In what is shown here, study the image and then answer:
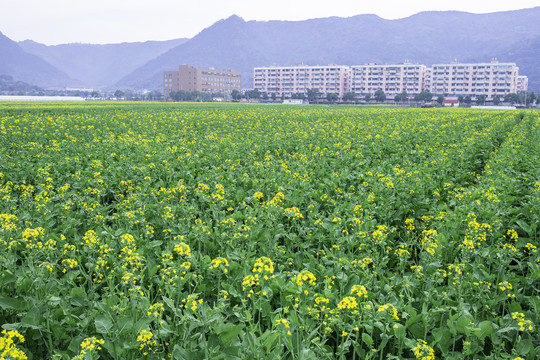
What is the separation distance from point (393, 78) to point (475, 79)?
34183mm

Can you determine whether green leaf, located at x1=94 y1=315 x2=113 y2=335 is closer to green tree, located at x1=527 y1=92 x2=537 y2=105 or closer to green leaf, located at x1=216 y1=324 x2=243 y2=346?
green leaf, located at x1=216 y1=324 x2=243 y2=346

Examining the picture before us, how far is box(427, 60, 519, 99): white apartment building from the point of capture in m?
177

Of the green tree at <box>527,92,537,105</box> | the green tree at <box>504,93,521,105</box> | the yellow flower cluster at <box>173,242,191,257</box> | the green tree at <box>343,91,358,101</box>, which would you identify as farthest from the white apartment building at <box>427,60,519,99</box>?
the yellow flower cluster at <box>173,242,191,257</box>

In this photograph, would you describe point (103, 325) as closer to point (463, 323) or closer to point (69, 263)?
point (69, 263)

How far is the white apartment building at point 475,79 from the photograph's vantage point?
177250 millimetres

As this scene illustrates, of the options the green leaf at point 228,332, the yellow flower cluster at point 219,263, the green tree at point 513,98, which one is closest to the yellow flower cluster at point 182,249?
the yellow flower cluster at point 219,263

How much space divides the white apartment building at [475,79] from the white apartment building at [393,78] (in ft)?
25.1

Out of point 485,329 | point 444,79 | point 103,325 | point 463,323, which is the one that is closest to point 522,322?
point 485,329

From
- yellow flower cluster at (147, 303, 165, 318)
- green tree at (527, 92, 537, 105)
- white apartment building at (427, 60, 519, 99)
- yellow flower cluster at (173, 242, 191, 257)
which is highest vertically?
white apartment building at (427, 60, 519, 99)

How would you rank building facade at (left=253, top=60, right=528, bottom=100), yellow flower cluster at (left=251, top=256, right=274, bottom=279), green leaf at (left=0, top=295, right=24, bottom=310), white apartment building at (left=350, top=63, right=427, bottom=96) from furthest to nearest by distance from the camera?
1. white apartment building at (left=350, top=63, right=427, bottom=96)
2. building facade at (left=253, top=60, right=528, bottom=100)
3. yellow flower cluster at (left=251, top=256, right=274, bottom=279)
4. green leaf at (left=0, top=295, right=24, bottom=310)

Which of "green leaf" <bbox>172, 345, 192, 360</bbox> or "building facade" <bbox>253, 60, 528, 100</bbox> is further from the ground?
"building facade" <bbox>253, 60, 528, 100</bbox>

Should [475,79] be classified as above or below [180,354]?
above

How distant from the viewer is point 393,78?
192375mm

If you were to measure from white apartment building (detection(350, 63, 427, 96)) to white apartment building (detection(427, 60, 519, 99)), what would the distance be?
25.1 feet
